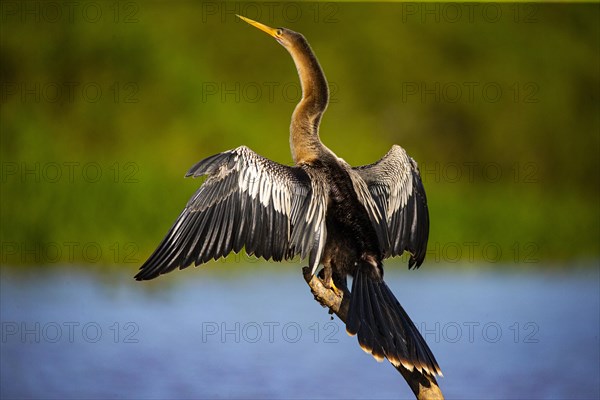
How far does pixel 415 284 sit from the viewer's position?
10.9 m

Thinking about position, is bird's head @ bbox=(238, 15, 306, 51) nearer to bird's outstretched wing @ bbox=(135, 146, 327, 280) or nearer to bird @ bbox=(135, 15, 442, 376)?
bird @ bbox=(135, 15, 442, 376)

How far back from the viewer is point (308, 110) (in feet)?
18.2

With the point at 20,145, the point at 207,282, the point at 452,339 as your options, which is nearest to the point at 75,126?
the point at 20,145

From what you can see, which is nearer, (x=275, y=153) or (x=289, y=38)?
(x=289, y=38)

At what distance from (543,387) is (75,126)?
6.20m

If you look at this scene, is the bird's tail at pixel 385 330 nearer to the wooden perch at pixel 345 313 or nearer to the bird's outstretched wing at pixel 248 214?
the wooden perch at pixel 345 313

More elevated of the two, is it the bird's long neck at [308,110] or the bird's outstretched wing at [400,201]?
the bird's long neck at [308,110]

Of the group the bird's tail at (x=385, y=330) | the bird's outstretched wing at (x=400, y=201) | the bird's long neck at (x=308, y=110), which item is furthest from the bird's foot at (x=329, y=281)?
the bird's long neck at (x=308, y=110)

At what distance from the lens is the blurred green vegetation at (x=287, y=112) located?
437 inches

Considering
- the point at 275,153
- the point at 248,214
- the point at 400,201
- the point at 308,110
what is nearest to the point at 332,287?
the point at 248,214

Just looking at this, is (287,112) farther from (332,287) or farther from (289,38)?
(332,287)

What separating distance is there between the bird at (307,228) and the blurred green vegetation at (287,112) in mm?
5557

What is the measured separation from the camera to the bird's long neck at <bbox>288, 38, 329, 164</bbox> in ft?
17.9

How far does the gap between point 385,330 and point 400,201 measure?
44.4 inches
